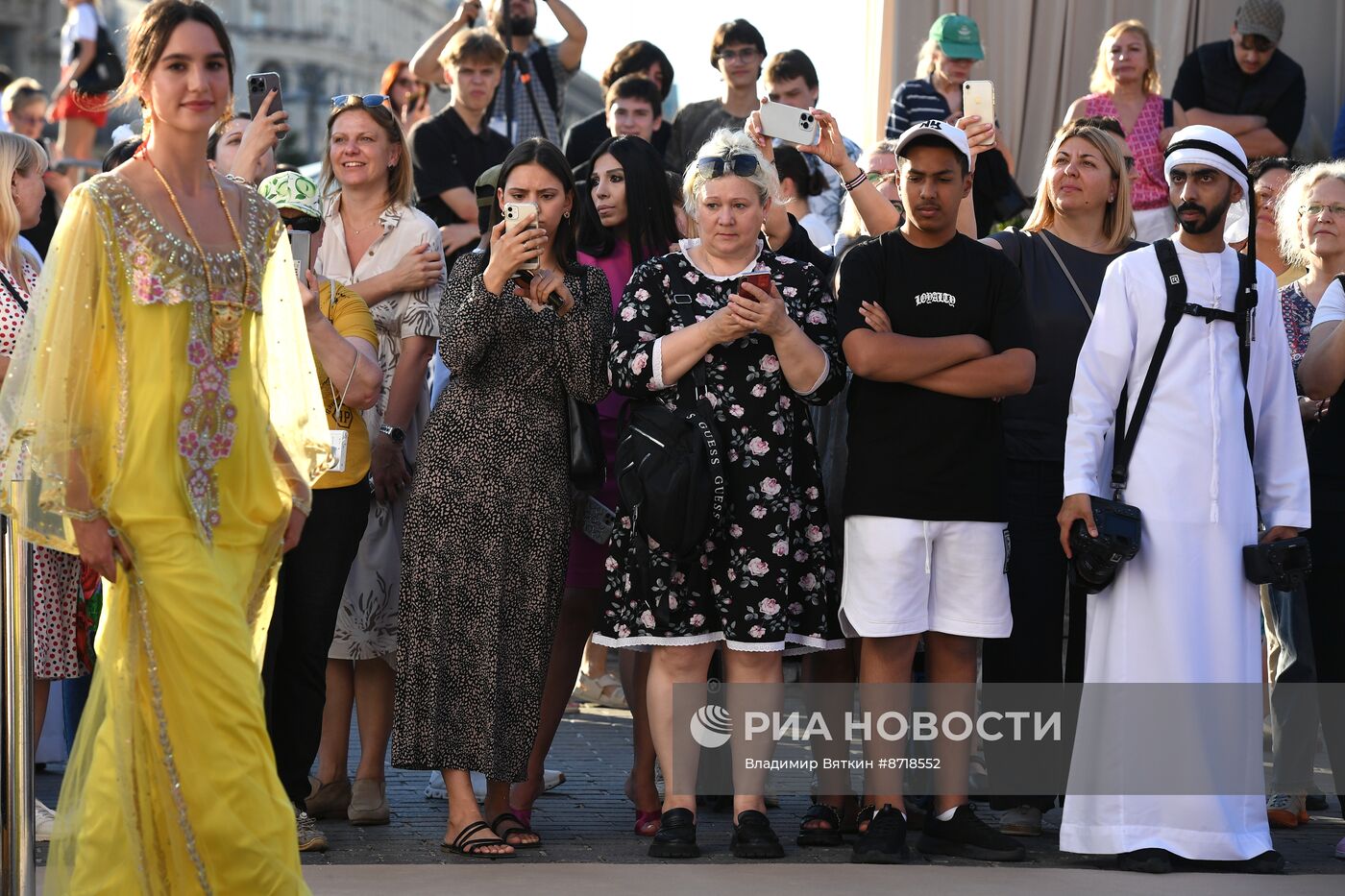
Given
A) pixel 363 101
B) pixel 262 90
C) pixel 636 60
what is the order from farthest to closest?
1. pixel 636 60
2. pixel 363 101
3. pixel 262 90

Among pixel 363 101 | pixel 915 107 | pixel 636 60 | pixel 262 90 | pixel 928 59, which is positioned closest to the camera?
pixel 262 90

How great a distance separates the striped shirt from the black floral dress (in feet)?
10.0

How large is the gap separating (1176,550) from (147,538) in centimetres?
323

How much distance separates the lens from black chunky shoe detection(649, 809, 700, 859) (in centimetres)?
571

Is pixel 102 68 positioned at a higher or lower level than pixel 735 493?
higher

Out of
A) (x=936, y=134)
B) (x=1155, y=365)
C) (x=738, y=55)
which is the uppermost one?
(x=738, y=55)

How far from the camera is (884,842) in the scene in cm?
575

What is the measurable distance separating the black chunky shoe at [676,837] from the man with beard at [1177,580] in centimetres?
121

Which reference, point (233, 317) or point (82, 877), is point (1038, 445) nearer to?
point (233, 317)

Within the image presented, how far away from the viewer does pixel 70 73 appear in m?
14.9

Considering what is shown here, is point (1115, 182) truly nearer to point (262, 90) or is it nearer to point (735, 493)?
point (735, 493)

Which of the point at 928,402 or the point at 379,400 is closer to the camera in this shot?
the point at 928,402

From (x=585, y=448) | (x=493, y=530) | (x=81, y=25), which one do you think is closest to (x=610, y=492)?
(x=585, y=448)

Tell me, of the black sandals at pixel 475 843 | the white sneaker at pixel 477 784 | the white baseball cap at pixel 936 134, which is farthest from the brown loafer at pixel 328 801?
the white baseball cap at pixel 936 134
